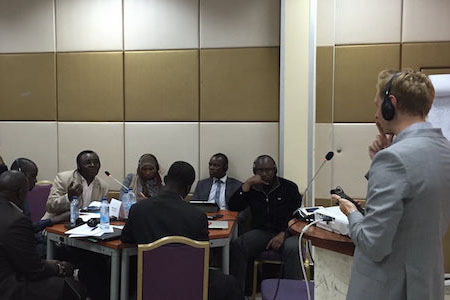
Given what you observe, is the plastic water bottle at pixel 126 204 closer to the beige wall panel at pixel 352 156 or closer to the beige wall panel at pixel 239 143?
the beige wall panel at pixel 239 143

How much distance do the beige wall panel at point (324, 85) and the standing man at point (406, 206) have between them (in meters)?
2.11

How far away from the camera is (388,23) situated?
3.46 m

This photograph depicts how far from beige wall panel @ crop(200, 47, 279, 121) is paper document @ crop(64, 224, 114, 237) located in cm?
173

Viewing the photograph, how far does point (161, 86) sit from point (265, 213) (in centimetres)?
168

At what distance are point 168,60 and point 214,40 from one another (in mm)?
506

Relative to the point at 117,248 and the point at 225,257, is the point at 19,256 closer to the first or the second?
the point at 117,248

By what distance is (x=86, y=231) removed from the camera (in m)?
2.61

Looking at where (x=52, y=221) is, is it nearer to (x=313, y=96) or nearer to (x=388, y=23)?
(x=313, y=96)

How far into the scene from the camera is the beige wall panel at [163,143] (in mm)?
4059

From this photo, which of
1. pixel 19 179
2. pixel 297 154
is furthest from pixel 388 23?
pixel 19 179

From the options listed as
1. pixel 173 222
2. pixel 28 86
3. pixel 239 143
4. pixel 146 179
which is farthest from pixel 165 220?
pixel 28 86

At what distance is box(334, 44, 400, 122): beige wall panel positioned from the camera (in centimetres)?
347

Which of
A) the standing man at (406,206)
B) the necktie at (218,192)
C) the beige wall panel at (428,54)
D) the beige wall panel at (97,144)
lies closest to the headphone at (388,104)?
the standing man at (406,206)

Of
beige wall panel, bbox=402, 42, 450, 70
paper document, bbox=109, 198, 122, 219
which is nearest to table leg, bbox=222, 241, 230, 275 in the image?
paper document, bbox=109, 198, 122, 219
